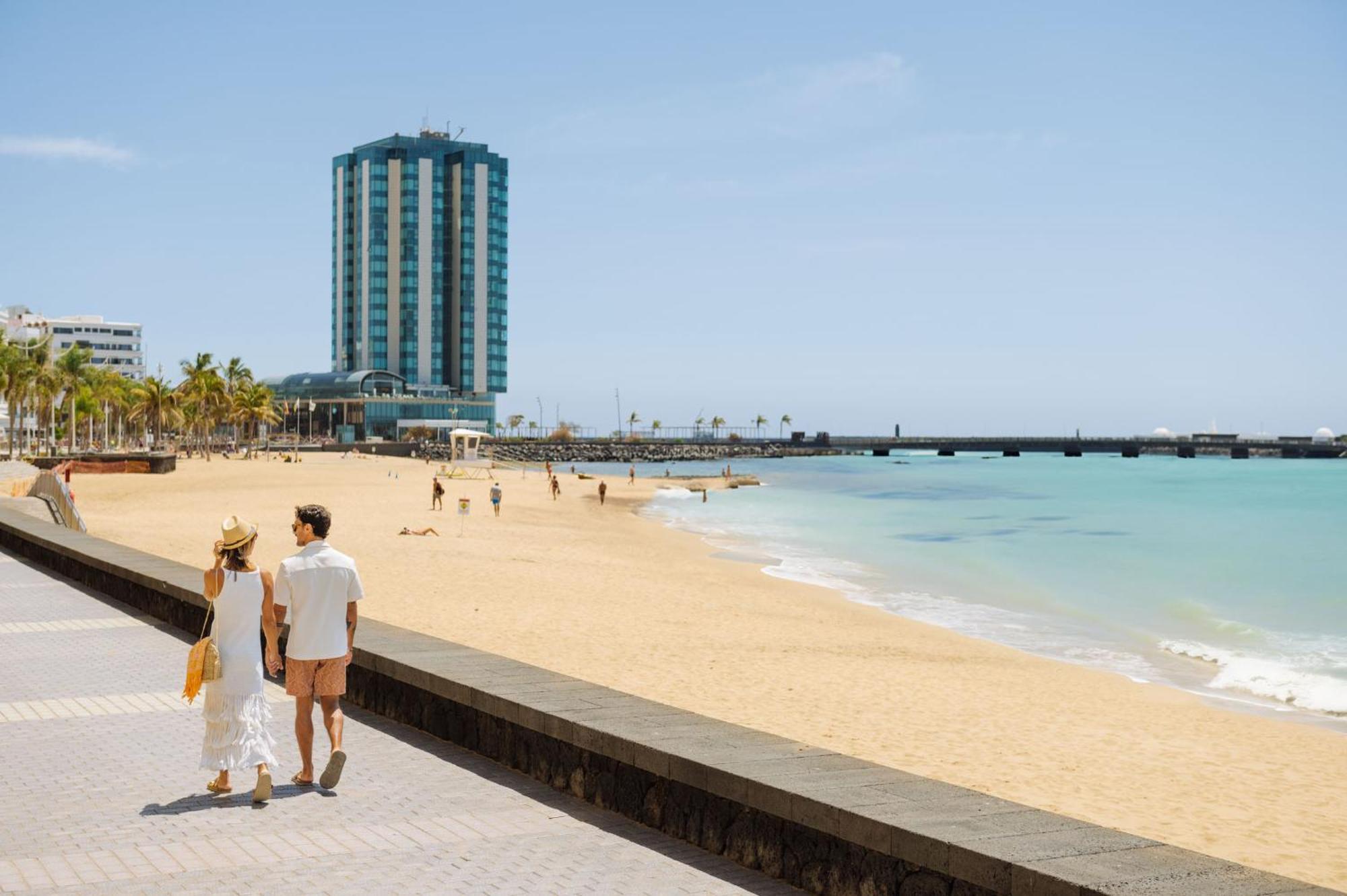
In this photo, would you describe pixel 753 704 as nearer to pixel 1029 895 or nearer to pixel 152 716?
pixel 152 716

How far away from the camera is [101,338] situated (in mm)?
189625

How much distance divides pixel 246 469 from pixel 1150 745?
67.2 meters

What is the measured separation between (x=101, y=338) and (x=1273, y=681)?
197 m

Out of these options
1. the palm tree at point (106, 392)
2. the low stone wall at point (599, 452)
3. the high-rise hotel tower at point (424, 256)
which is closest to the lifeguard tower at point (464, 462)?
the palm tree at point (106, 392)

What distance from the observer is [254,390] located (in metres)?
114

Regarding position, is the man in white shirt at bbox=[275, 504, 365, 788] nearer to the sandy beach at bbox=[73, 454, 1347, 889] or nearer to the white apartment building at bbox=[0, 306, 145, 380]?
the sandy beach at bbox=[73, 454, 1347, 889]

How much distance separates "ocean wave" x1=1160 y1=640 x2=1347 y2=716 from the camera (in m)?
17.7

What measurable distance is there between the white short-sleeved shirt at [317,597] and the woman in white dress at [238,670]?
12 centimetres

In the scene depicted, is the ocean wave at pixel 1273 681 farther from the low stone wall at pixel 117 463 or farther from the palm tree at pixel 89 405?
the palm tree at pixel 89 405

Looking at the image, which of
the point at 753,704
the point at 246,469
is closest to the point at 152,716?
the point at 753,704

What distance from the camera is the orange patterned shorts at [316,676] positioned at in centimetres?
698

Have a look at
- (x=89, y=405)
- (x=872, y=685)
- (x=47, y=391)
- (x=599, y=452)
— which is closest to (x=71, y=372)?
(x=47, y=391)

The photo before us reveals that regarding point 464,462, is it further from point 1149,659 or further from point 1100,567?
point 1149,659

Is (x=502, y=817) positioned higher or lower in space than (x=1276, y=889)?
lower
